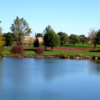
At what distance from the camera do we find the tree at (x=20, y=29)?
3110 inches

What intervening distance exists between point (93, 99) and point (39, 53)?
3791 cm

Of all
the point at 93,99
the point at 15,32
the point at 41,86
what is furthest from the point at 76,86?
the point at 15,32

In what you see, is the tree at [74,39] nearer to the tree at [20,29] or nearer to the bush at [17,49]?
the tree at [20,29]

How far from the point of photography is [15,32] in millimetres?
79000

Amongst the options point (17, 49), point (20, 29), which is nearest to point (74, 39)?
point (20, 29)

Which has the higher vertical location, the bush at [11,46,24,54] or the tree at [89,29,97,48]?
the tree at [89,29,97,48]

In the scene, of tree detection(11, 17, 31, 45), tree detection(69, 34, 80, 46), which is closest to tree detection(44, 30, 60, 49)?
tree detection(11, 17, 31, 45)

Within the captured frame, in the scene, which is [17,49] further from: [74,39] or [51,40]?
[74,39]

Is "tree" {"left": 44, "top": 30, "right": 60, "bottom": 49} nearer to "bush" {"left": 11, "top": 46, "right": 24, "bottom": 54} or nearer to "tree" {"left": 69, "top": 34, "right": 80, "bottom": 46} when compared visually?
"bush" {"left": 11, "top": 46, "right": 24, "bottom": 54}

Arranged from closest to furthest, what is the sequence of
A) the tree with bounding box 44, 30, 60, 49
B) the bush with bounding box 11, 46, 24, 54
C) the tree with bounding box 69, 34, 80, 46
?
the bush with bounding box 11, 46, 24, 54 < the tree with bounding box 44, 30, 60, 49 < the tree with bounding box 69, 34, 80, 46

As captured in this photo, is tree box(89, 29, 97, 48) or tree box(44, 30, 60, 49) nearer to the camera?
tree box(44, 30, 60, 49)

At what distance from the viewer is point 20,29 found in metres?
79.4

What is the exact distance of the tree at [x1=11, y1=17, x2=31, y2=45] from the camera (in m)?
79.0

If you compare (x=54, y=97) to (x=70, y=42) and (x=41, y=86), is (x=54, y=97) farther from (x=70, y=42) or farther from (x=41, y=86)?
(x=70, y=42)
